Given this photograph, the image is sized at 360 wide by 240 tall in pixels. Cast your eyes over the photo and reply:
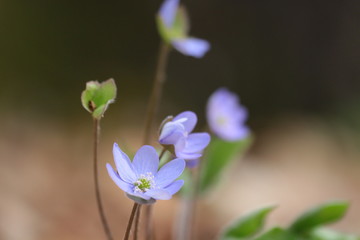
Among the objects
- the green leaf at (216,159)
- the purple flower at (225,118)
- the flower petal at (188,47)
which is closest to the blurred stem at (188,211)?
the green leaf at (216,159)

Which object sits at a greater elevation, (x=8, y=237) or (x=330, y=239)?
(x=8, y=237)

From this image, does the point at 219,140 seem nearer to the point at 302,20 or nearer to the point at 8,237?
the point at 8,237

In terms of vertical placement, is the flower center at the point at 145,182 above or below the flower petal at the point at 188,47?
below

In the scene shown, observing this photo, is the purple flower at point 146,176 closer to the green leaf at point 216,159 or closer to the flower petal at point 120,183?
the flower petal at point 120,183

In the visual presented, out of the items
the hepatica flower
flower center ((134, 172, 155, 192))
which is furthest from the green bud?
flower center ((134, 172, 155, 192))

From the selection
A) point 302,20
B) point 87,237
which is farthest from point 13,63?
point 302,20

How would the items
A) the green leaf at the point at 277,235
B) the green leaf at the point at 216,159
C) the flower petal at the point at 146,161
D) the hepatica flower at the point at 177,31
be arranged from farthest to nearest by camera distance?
the green leaf at the point at 216,159 → the hepatica flower at the point at 177,31 → the green leaf at the point at 277,235 → the flower petal at the point at 146,161
